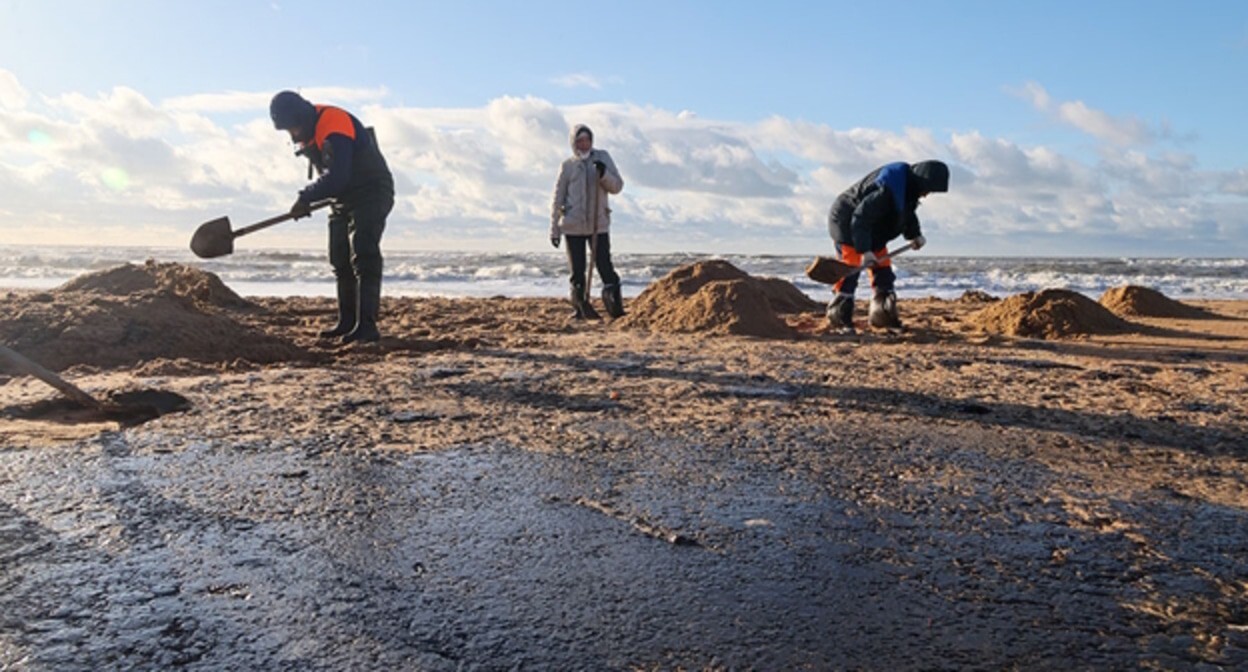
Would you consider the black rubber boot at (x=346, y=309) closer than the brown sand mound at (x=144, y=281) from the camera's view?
Yes

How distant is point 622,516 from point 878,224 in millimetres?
5230

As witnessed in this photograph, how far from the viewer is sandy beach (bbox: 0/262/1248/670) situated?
1655 millimetres

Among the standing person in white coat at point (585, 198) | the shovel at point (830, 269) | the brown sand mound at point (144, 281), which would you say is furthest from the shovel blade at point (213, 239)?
the shovel at point (830, 269)

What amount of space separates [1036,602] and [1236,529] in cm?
89

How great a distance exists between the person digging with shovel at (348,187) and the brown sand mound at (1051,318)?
16.4 ft

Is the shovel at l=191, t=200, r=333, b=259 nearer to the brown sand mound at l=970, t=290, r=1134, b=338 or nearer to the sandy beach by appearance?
the sandy beach

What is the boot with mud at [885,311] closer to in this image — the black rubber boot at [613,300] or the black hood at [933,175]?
the black hood at [933,175]

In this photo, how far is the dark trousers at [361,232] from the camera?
590 centimetres

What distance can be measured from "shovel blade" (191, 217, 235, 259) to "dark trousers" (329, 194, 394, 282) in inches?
29.8

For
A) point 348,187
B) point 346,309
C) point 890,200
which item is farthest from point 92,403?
point 890,200

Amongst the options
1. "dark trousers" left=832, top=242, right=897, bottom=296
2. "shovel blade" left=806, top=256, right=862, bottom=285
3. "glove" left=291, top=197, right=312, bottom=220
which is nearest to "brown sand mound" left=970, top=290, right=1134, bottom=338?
"dark trousers" left=832, top=242, right=897, bottom=296

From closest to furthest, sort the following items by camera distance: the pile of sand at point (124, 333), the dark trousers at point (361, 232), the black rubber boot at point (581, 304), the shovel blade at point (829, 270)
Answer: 1. the pile of sand at point (124, 333)
2. the dark trousers at point (361, 232)
3. the shovel blade at point (829, 270)
4. the black rubber boot at point (581, 304)

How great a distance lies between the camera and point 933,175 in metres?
6.67

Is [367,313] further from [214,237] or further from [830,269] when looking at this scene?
[830,269]
